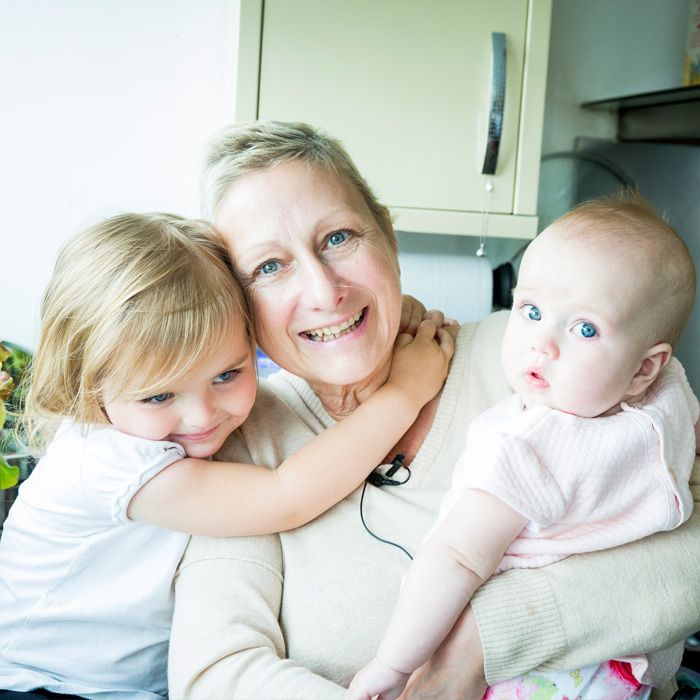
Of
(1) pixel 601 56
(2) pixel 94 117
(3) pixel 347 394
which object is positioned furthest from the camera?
(1) pixel 601 56

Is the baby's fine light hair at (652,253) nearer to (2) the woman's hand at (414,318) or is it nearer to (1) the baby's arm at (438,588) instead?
(1) the baby's arm at (438,588)

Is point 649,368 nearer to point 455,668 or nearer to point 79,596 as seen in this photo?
point 455,668

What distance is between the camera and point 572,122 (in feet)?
8.21

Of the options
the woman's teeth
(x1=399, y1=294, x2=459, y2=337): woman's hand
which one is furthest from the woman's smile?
(x1=399, y1=294, x2=459, y2=337): woman's hand

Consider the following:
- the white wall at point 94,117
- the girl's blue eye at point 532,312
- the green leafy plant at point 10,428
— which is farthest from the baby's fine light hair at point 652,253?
the white wall at point 94,117

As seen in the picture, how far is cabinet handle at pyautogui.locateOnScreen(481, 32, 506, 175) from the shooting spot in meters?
1.82

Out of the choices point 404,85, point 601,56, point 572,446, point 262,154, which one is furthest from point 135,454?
point 601,56

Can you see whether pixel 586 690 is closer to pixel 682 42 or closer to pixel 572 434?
pixel 572 434

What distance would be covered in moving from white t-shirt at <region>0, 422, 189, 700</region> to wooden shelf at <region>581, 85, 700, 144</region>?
5.65 feet

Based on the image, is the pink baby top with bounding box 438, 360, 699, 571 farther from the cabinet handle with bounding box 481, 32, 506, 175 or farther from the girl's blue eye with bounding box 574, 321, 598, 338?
the cabinet handle with bounding box 481, 32, 506, 175

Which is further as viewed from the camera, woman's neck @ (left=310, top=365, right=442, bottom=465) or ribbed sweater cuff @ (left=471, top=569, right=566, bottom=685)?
woman's neck @ (left=310, top=365, right=442, bottom=465)

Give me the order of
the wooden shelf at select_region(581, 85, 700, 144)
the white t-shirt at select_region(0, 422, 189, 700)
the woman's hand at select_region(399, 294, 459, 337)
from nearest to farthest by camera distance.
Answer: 1. the white t-shirt at select_region(0, 422, 189, 700)
2. the woman's hand at select_region(399, 294, 459, 337)
3. the wooden shelf at select_region(581, 85, 700, 144)

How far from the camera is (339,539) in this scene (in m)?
1.20

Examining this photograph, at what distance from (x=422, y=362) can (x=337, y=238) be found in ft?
0.83
